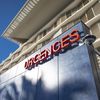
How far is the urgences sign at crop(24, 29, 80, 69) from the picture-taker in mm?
7641

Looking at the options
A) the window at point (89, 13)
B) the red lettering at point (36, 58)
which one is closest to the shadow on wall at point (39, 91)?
the red lettering at point (36, 58)

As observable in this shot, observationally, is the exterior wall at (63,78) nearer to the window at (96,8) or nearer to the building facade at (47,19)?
the building facade at (47,19)

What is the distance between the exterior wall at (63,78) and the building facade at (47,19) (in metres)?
3.45

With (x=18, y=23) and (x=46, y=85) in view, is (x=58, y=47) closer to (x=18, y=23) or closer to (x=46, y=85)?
(x=46, y=85)

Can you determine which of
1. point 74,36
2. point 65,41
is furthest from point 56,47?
point 74,36

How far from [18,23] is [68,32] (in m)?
12.4

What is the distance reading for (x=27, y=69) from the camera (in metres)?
10.0

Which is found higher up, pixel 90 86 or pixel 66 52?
pixel 66 52

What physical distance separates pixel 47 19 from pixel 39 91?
12013mm

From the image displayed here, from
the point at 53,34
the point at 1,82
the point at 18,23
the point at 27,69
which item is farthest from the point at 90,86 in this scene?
the point at 18,23

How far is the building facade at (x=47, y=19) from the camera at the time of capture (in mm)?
12812

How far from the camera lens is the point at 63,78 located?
671cm

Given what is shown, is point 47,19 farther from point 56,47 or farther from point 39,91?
point 39,91

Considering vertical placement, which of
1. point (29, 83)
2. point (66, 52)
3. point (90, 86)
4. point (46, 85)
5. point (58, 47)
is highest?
point (58, 47)
